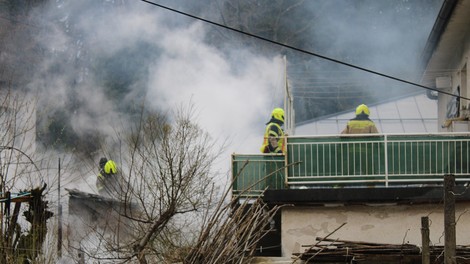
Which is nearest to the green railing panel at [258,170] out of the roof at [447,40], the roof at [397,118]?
the roof at [447,40]

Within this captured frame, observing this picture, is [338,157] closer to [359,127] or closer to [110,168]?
[359,127]

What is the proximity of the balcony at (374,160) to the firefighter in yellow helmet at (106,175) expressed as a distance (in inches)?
247

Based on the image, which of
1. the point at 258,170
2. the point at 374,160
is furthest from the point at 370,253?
the point at 258,170

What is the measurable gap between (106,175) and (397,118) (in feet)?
24.8

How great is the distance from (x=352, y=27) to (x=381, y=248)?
30259mm

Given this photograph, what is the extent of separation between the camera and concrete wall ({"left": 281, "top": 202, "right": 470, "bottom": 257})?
15.5 m

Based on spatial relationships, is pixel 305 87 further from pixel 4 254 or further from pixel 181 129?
pixel 4 254

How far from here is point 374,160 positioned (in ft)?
53.0

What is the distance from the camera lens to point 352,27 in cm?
4416

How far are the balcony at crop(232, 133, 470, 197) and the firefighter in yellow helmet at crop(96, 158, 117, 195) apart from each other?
6.28 meters

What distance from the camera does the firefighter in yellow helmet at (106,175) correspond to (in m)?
21.7

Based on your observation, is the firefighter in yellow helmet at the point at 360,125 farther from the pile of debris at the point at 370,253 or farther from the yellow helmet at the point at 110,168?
the yellow helmet at the point at 110,168

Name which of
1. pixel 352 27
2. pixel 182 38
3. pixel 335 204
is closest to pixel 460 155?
pixel 335 204

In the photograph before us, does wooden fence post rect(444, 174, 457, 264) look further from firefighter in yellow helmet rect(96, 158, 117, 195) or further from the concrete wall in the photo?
firefighter in yellow helmet rect(96, 158, 117, 195)
